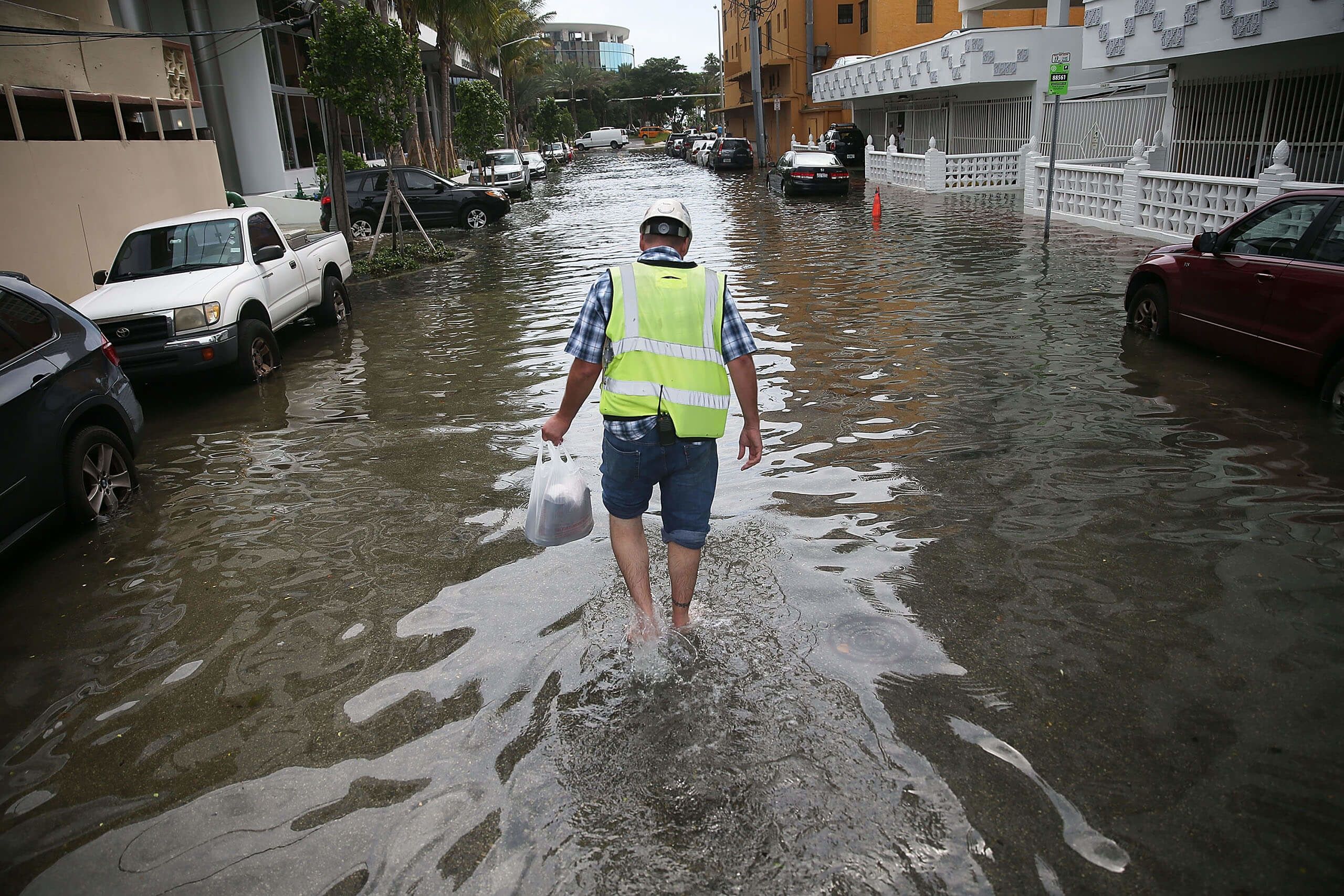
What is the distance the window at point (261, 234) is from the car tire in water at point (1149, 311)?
29.6 feet

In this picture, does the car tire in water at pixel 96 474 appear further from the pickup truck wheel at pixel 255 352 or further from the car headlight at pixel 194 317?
the pickup truck wheel at pixel 255 352

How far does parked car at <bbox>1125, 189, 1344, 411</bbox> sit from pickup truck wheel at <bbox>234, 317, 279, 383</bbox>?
343 inches

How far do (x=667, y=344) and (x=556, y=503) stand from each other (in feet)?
3.33

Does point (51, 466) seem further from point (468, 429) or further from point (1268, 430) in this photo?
point (1268, 430)

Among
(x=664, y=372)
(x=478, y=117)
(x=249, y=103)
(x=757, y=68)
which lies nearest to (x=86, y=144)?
(x=249, y=103)

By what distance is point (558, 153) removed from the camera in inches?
2510

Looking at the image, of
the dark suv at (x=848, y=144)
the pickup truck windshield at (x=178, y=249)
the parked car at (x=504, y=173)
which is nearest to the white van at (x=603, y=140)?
the dark suv at (x=848, y=144)

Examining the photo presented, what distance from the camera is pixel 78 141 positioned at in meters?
14.0

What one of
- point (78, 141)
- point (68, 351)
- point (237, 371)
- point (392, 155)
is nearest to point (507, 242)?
point (392, 155)

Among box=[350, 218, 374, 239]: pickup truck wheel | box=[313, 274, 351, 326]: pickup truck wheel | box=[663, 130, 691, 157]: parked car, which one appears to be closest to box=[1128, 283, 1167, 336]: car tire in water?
box=[313, 274, 351, 326]: pickup truck wheel

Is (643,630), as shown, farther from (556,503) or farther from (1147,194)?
(1147,194)

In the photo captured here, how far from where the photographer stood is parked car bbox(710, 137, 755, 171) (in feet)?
141

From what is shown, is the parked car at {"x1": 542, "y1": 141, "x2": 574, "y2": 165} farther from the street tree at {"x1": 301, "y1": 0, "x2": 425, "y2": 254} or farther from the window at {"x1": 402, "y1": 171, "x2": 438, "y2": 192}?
the street tree at {"x1": 301, "y1": 0, "x2": 425, "y2": 254}

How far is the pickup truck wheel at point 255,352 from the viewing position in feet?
30.1
